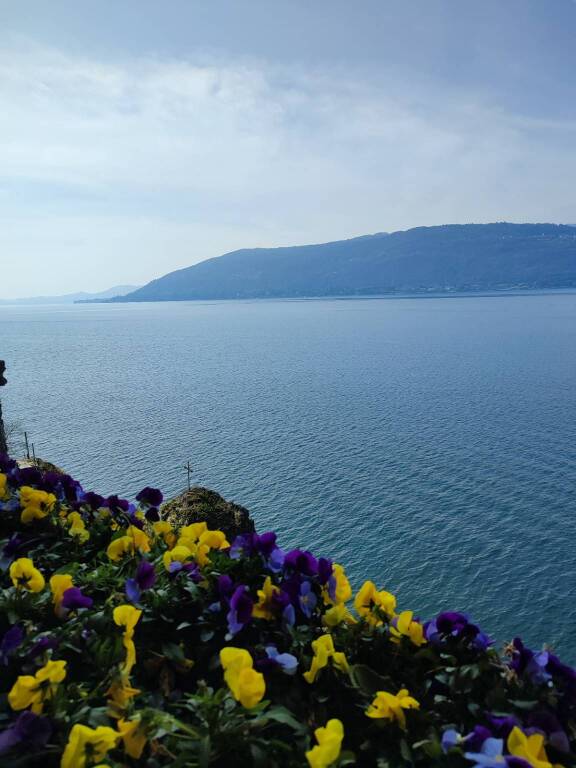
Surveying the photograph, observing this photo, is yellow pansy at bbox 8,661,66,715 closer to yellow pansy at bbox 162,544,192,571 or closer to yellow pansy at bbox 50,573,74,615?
yellow pansy at bbox 50,573,74,615

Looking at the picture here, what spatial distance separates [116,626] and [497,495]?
32994mm

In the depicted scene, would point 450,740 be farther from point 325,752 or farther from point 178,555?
point 178,555

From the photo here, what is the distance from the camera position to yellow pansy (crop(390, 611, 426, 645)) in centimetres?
421

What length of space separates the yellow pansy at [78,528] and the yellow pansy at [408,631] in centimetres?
349

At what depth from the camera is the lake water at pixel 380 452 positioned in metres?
25.7

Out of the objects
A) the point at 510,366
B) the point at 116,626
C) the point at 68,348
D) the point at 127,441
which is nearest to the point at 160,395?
the point at 127,441

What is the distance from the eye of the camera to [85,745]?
2.99 meters

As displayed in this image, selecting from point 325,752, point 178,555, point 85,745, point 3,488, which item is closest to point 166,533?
point 178,555

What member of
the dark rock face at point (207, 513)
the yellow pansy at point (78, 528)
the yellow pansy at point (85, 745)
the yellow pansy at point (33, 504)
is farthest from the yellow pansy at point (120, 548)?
the dark rock face at point (207, 513)

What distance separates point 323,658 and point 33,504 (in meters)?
3.88

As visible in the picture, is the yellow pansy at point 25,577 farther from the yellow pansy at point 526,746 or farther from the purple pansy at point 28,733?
the yellow pansy at point 526,746

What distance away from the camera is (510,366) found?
276 feet

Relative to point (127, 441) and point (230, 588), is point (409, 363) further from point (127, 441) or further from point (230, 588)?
point (230, 588)

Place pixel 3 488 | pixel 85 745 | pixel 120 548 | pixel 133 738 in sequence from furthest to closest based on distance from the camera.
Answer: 1. pixel 3 488
2. pixel 120 548
3. pixel 133 738
4. pixel 85 745
